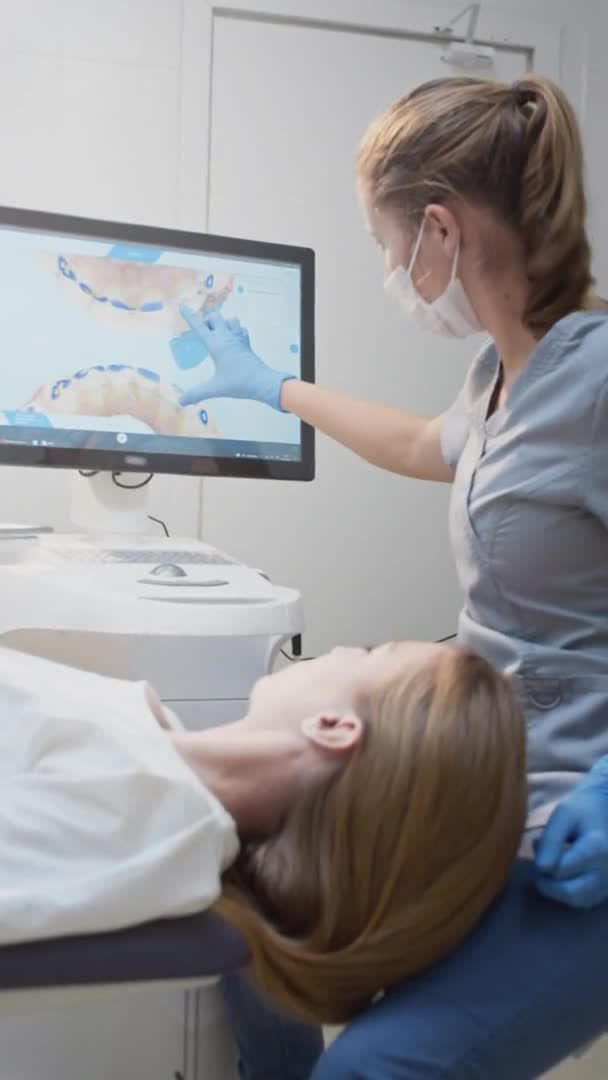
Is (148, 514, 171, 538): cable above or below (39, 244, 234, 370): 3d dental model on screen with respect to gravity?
below

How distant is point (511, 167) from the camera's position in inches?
45.1

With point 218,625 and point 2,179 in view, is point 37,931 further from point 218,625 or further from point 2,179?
point 2,179

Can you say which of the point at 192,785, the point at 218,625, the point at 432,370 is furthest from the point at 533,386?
the point at 432,370

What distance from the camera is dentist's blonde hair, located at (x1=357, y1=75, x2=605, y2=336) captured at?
1135 millimetres

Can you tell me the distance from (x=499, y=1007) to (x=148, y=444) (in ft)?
3.02

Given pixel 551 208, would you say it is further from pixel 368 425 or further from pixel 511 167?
pixel 368 425

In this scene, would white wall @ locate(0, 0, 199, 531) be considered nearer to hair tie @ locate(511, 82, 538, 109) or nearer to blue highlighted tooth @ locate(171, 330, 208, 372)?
blue highlighted tooth @ locate(171, 330, 208, 372)

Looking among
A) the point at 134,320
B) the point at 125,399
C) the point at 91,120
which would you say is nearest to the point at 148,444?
the point at 125,399

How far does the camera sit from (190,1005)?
115 cm

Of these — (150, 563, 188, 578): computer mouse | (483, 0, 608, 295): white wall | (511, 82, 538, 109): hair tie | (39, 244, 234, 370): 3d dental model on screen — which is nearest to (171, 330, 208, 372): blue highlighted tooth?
(39, 244, 234, 370): 3d dental model on screen

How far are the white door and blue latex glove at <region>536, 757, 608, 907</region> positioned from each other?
1.34 m

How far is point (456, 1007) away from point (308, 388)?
936 millimetres

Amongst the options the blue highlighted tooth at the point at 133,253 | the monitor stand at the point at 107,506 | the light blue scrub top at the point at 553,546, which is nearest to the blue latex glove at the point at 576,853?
the light blue scrub top at the point at 553,546

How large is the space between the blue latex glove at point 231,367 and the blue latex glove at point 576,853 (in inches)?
32.4
